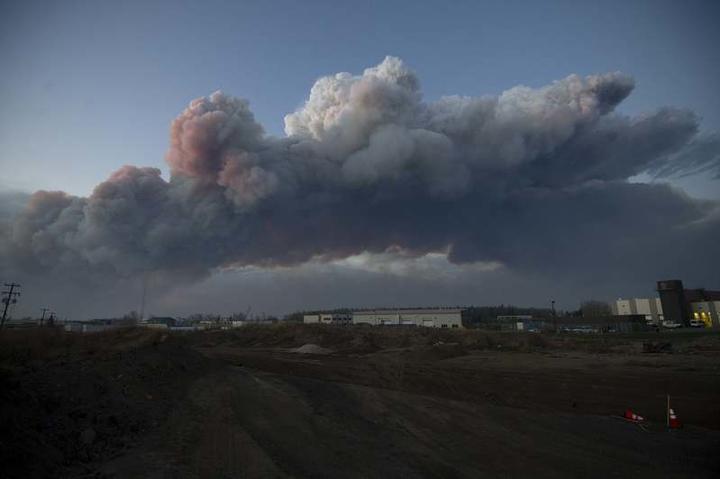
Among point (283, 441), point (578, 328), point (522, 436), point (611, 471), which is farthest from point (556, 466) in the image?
point (578, 328)

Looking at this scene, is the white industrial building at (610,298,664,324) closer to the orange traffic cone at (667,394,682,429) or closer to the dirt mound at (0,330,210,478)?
the orange traffic cone at (667,394,682,429)

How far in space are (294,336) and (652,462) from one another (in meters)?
62.8

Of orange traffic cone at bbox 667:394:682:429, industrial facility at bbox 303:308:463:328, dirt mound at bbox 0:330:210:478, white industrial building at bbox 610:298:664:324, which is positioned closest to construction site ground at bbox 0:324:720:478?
dirt mound at bbox 0:330:210:478

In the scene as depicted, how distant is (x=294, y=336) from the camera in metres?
70.7

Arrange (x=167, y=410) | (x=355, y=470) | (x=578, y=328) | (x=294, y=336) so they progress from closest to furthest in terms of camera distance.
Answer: (x=355, y=470) < (x=167, y=410) < (x=294, y=336) < (x=578, y=328)

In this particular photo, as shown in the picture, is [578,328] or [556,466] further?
[578,328]

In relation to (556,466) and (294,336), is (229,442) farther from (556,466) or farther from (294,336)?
(294,336)

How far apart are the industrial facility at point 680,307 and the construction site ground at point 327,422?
12036 cm

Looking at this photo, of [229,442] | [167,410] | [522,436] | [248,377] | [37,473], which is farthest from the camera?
[248,377]

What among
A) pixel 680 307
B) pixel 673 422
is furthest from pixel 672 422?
pixel 680 307

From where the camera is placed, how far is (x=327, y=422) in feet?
47.9

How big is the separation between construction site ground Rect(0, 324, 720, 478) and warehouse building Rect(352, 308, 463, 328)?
100.0 m

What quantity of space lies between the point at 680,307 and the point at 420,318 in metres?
75.5

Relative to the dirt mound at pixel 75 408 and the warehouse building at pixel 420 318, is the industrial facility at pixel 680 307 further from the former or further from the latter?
the dirt mound at pixel 75 408
